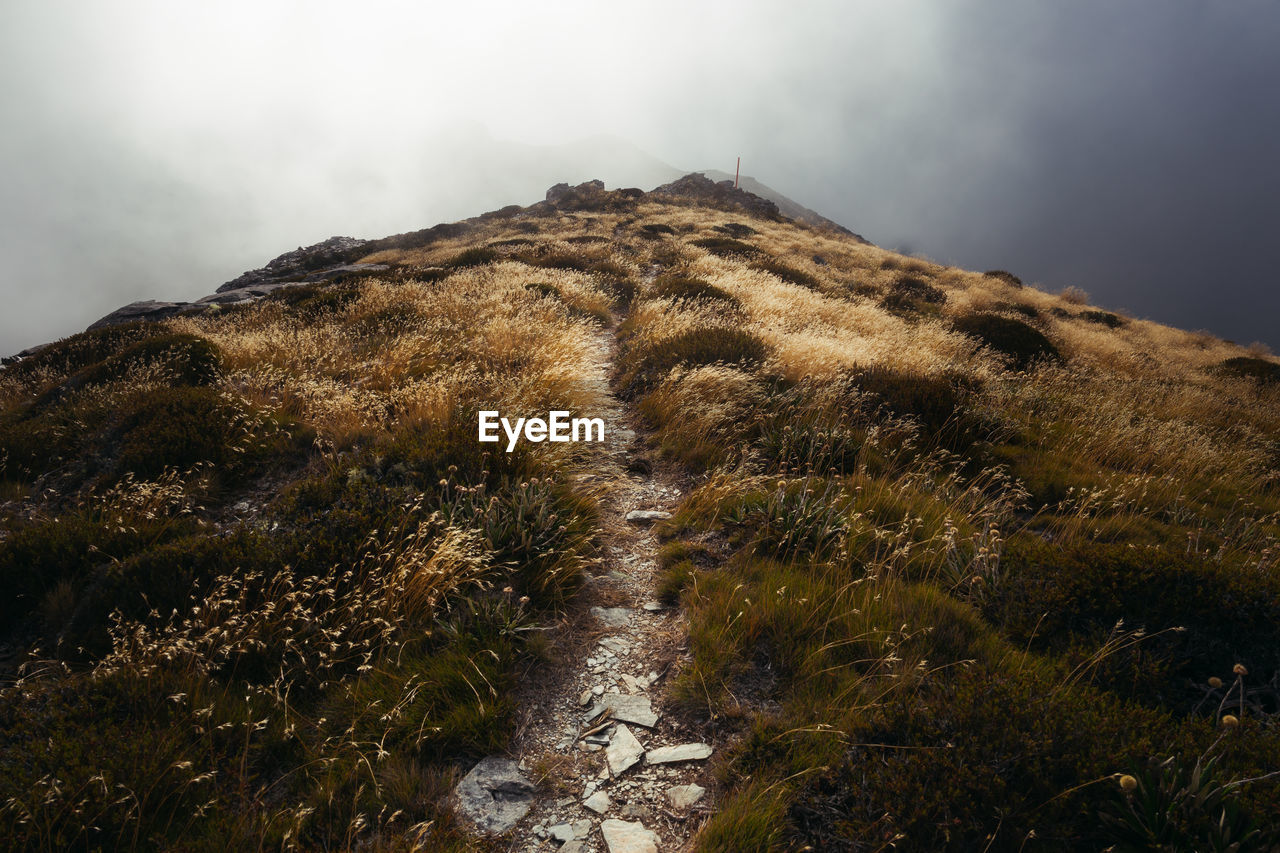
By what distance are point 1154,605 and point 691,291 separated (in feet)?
39.0

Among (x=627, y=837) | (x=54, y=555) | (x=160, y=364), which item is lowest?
(x=627, y=837)

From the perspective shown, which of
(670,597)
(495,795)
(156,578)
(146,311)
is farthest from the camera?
(146,311)

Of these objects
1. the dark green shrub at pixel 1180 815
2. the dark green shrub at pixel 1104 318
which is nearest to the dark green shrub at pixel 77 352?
the dark green shrub at pixel 1180 815

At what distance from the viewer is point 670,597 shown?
4082 mm

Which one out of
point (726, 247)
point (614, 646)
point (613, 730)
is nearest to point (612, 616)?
point (614, 646)

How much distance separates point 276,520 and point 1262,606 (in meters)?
7.03

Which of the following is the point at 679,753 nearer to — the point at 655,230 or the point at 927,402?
the point at 927,402

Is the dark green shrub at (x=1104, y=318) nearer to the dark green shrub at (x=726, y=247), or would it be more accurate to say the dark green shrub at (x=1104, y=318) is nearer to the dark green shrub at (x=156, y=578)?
the dark green shrub at (x=726, y=247)

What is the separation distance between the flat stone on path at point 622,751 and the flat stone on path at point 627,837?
0.27 meters

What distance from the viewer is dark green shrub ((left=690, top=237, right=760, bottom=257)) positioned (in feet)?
80.1

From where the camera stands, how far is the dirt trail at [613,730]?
8.16ft

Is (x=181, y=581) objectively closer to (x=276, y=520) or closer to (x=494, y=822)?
(x=276, y=520)

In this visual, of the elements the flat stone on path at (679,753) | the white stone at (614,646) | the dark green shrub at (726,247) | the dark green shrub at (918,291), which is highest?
the dark green shrub at (726,247)

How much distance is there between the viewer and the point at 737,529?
470 centimetres
